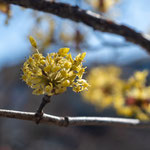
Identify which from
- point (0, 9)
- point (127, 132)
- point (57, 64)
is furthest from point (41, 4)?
point (127, 132)

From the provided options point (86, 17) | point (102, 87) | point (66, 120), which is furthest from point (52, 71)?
point (102, 87)

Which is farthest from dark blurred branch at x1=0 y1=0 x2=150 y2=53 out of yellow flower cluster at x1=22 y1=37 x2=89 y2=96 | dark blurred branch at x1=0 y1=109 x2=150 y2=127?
dark blurred branch at x1=0 y1=109 x2=150 y2=127

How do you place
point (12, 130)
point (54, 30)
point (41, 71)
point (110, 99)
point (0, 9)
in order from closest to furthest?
point (41, 71) < point (0, 9) < point (110, 99) < point (54, 30) < point (12, 130)

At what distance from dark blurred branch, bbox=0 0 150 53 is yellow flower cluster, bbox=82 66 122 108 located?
0.68m

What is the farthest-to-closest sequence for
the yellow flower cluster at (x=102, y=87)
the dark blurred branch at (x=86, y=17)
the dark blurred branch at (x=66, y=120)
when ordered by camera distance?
the yellow flower cluster at (x=102, y=87) < the dark blurred branch at (x=86, y=17) < the dark blurred branch at (x=66, y=120)

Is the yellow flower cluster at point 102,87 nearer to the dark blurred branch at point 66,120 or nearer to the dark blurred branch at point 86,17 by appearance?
the dark blurred branch at point 86,17

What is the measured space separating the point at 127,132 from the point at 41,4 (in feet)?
20.2

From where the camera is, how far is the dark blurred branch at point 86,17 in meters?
1.03

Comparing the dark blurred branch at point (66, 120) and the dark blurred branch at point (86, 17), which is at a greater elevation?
the dark blurred branch at point (86, 17)

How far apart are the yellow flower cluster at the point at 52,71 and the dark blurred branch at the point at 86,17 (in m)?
0.38

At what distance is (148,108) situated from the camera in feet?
5.21

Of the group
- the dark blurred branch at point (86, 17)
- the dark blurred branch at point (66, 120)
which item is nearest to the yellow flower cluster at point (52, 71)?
the dark blurred branch at point (66, 120)

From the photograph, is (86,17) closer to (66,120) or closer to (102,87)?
(66,120)

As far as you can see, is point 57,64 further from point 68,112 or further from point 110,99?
point 68,112
